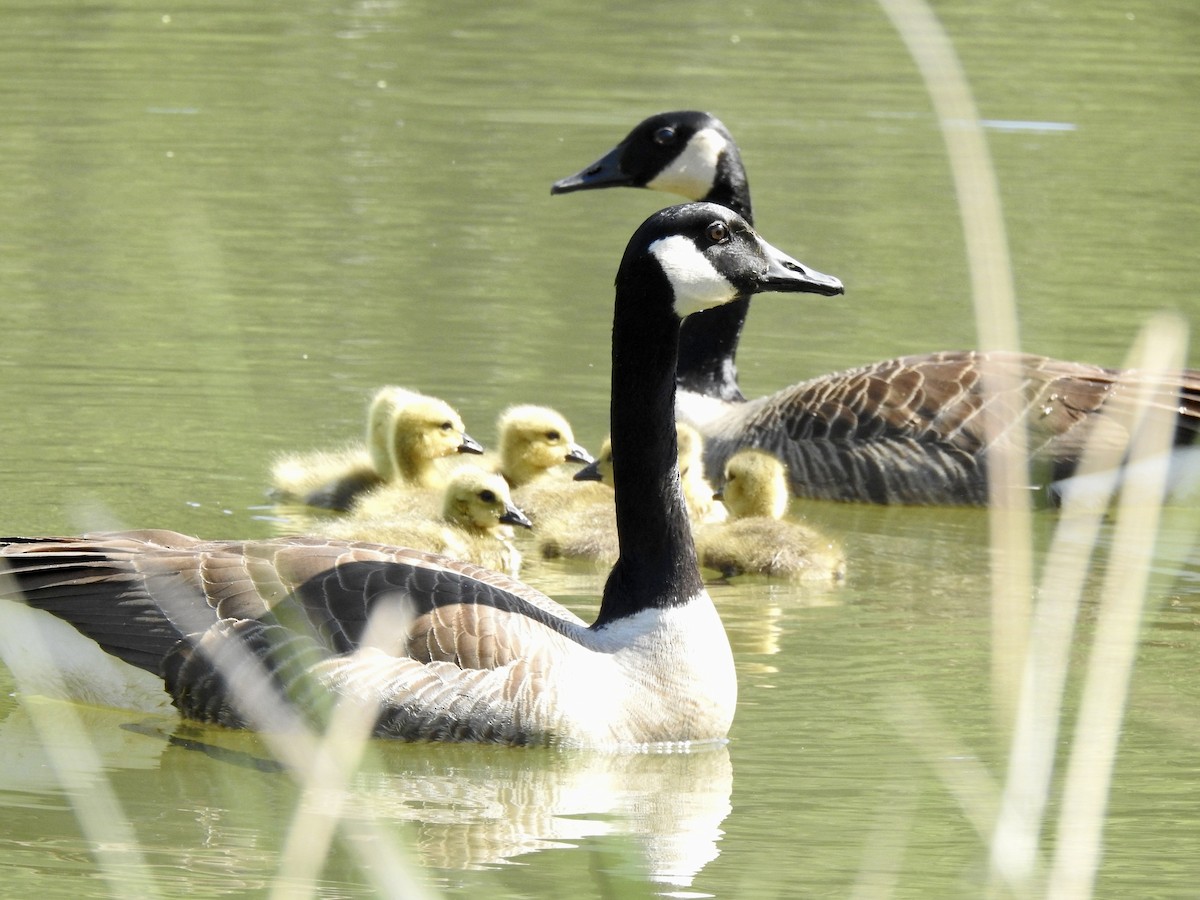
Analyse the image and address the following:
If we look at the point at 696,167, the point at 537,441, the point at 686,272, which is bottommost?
the point at 537,441

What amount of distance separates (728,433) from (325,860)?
6.00 meters

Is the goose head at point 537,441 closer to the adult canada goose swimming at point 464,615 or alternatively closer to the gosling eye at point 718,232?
the adult canada goose swimming at point 464,615

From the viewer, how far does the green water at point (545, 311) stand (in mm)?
5730

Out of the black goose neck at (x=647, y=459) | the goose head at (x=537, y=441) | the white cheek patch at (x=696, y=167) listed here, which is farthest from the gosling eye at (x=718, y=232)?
the white cheek patch at (x=696, y=167)

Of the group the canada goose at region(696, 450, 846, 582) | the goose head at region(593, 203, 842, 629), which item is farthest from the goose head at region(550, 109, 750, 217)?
the goose head at region(593, 203, 842, 629)

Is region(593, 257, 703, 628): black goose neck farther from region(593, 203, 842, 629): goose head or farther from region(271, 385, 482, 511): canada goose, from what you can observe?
region(271, 385, 482, 511): canada goose

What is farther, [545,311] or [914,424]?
[545,311]

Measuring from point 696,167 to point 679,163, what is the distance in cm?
12

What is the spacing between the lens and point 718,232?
6.60 m

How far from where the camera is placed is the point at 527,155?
689 inches

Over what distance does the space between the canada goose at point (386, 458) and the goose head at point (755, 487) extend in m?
1.27

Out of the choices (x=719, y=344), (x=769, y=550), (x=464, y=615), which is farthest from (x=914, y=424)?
(x=464, y=615)

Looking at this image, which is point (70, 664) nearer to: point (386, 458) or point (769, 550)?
point (386, 458)

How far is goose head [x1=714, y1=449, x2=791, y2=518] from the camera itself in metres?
9.34
